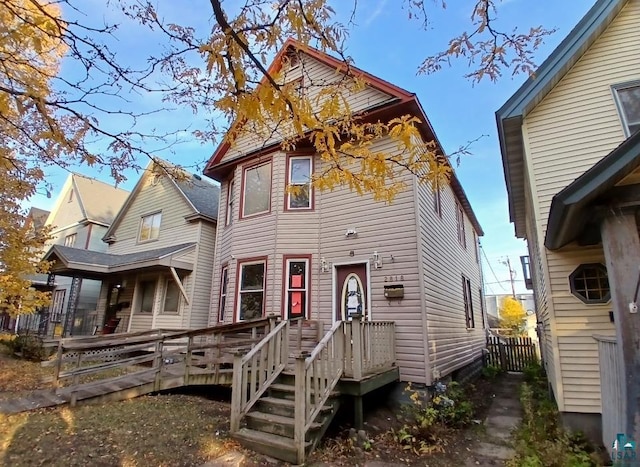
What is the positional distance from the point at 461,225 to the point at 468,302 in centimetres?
307

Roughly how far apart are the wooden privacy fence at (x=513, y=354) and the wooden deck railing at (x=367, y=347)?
→ 29.0ft

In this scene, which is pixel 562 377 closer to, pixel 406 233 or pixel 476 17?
pixel 406 233

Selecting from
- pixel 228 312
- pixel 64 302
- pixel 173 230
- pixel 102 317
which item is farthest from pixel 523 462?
pixel 64 302

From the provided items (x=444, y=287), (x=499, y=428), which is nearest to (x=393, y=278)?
(x=444, y=287)

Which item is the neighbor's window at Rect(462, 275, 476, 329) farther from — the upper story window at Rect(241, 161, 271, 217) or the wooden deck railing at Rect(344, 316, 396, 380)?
the upper story window at Rect(241, 161, 271, 217)

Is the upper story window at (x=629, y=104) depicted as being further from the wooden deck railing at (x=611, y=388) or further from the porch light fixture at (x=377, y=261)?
the porch light fixture at (x=377, y=261)

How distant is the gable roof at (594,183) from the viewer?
164 inches

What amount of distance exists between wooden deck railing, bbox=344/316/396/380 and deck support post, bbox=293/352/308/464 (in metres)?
1.29

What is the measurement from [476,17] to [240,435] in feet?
19.2

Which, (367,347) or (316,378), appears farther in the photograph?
(367,347)

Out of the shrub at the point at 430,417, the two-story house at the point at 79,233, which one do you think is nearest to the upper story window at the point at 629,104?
the shrub at the point at 430,417

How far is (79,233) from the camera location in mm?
20766

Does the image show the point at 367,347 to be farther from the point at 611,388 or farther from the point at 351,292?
the point at 611,388

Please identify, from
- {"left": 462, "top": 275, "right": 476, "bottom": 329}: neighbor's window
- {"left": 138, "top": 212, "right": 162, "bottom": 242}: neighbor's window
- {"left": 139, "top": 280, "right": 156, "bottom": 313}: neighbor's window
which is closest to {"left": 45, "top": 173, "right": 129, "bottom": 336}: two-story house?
{"left": 139, "top": 280, "right": 156, "bottom": 313}: neighbor's window
